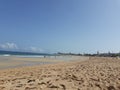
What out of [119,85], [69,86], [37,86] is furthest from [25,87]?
[119,85]

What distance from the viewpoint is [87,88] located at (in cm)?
520

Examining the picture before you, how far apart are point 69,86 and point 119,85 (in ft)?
5.67

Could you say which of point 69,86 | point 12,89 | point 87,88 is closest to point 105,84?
point 87,88

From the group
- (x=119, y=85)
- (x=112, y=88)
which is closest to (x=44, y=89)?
(x=112, y=88)

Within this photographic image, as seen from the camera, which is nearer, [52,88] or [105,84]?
[52,88]

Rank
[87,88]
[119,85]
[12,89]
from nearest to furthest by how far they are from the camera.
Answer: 1. [12,89]
2. [87,88]
3. [119,85]

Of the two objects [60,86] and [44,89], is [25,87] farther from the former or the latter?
[60,86]

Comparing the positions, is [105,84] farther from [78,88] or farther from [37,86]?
[37,86]

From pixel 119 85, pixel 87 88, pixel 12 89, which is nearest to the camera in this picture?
pixel 12 89

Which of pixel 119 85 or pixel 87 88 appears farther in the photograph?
pixel 119 85

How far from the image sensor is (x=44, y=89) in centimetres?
488

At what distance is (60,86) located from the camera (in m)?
5.26

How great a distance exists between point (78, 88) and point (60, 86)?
0.57 meters

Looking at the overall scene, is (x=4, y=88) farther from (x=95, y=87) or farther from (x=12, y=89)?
(x=95, y=87)
